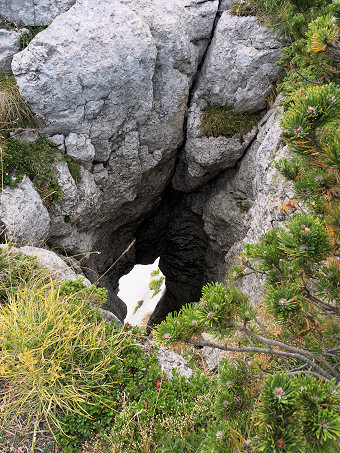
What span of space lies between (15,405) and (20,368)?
13.4 inches

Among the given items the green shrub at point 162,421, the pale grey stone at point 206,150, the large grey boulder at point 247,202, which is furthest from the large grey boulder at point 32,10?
the green shrub at point 162,421

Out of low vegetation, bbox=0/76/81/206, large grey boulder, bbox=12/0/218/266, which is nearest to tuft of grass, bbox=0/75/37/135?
low vegetation, bbox=0/76/81/206

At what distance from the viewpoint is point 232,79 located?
821 centimetres

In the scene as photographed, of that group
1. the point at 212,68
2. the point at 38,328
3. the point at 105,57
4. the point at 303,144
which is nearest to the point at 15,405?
the point at 38,328

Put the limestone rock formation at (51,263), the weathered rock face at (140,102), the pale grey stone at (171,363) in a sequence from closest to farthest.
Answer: the pale grey stone at (171,363) → the limestone rock formation at (51,263) → the weathered rock face at (140,102)

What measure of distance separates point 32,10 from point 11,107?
7.91ft

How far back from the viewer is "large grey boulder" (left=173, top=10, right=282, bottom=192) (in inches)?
309

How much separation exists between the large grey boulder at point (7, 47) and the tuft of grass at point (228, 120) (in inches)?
197

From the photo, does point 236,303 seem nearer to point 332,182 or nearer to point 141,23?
point 332,182

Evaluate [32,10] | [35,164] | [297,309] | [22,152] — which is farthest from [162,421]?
[32,10]

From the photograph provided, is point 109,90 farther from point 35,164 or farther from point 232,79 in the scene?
point 232,79

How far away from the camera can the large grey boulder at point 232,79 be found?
7836 mm

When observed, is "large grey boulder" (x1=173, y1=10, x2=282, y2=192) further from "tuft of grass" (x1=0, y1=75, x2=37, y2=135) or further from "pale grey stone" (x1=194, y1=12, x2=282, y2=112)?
"tuft of grass" (x1=0, y1=75, x2=37, y2=135)

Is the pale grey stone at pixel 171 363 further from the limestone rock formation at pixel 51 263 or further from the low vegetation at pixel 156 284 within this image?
the low vegetation at pixel 156 284
